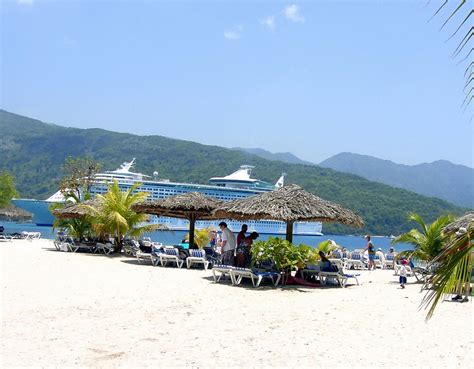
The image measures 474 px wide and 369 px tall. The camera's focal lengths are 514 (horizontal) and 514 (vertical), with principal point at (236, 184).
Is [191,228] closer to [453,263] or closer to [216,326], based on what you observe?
[216,326]

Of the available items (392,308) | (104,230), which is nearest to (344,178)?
(104,230)

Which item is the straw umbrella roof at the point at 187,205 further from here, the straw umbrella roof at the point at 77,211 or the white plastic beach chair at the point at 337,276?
the white plastic beach chair at the point at 337,276

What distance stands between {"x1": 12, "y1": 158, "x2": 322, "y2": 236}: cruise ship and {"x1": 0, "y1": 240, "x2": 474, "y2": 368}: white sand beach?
1735 inches

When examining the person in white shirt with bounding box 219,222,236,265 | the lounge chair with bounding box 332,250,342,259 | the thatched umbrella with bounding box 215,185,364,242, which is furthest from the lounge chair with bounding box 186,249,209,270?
the lounge chair with bounding box 332,250,342,259

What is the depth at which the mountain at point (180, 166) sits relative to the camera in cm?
8688

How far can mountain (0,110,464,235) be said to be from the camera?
8688 centimetres

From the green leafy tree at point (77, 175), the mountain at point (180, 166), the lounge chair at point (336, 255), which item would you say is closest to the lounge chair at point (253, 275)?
the lounge chair at point (336, 255)

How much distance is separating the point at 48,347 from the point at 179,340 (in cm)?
122

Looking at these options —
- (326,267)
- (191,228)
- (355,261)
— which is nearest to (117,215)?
(191,228)

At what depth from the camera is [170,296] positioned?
7.86 metres

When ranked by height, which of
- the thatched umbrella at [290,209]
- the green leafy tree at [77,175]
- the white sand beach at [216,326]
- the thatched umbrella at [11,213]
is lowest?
the white sand beach at [216,326]

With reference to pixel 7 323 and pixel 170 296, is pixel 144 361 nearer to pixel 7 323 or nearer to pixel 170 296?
pixel 7 323

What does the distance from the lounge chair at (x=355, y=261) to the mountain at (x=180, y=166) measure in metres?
59.2

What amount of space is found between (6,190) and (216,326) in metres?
22.1
